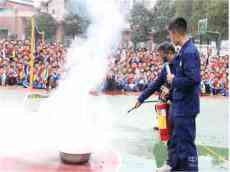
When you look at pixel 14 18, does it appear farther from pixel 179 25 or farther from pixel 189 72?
pixel 189 72

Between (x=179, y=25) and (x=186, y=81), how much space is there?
0.63m

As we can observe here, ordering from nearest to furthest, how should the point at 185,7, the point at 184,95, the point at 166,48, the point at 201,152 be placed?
the point at 184,95 → the point at 166,48 → the point at 201,152 → the point at 185,7

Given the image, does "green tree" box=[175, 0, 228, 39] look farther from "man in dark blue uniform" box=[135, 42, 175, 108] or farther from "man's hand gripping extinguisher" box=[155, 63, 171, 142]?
"man's hand gripping extinguisher" box=[155, 63, 171, 142]

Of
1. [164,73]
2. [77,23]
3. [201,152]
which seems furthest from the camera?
[77,23]

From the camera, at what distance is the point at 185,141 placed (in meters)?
5.33

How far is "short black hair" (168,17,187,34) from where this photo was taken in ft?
17.3

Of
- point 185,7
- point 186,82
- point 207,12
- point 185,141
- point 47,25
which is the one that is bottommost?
point 185,141

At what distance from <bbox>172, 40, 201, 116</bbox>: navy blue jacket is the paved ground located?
1.36 meters

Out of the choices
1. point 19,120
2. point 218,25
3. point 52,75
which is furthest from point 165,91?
point 218,25

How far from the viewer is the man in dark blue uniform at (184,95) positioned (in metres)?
5.13

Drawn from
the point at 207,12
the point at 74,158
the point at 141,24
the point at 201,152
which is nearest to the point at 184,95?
the point at 74,158

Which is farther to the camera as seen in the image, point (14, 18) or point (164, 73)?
point (14, 18)

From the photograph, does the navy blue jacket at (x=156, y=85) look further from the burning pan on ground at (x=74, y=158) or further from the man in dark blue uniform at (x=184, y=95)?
the burning pan on ground at (x=74, y=158)

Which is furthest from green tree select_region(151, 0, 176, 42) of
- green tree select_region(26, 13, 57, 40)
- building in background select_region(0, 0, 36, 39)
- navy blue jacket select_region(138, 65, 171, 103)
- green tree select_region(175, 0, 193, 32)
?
navy blue jacket select_region(138, 65, 171, 103)
